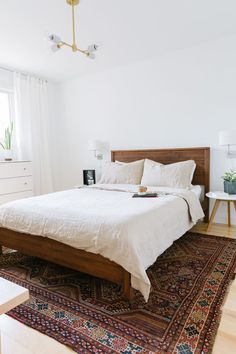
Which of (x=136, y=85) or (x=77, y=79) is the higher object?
(x=77, y=79)

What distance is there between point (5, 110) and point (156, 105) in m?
2.64

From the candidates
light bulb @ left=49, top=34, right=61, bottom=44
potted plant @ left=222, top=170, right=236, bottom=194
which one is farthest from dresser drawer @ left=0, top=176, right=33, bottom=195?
potted plant @ left=222, top=170, right=236, bottom=194

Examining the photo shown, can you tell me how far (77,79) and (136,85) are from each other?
4.46 ft

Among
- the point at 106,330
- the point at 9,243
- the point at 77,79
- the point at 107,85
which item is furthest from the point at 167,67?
the point at 106,330

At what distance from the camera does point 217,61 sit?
325cm

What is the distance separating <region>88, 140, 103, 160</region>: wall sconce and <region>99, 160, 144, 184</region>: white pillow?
0.60 meters

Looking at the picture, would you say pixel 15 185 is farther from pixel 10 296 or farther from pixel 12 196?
pixel 10 296

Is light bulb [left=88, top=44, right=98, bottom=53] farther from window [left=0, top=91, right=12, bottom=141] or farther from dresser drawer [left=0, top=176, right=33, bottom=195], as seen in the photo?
window [left=0, top=91, right=12, bottom=141]

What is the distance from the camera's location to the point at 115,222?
5.68 ft

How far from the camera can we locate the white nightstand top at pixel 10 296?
3.16 feet

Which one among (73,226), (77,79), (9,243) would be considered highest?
(77,79)

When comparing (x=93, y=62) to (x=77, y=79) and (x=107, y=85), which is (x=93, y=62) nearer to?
(x=107, y=85)

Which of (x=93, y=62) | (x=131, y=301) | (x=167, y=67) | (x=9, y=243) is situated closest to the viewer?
(x=131, y=301)

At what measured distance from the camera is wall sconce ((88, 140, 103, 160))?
4175 mm
